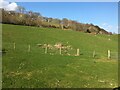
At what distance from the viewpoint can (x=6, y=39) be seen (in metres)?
78.9

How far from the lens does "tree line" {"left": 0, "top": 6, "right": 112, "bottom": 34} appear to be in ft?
450

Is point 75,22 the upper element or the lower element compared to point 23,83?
upper

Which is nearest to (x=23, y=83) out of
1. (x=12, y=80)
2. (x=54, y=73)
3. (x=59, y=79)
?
(x=12, y=80)

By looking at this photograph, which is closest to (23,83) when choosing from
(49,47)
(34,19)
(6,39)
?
(49,47)

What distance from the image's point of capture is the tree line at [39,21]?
137125 millimetres

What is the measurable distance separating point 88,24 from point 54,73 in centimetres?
15581

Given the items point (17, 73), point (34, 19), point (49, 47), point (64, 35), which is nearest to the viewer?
point (17, 73)

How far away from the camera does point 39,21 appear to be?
157250mm

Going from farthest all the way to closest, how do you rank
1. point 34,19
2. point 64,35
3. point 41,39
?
point 34,19, point 64,35, point 41,39

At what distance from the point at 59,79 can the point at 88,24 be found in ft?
521

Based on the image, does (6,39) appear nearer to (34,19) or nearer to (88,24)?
(34,19)

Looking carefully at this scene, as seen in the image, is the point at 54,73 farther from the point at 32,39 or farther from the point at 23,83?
the point at 32,39

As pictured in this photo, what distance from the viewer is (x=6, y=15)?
13625 cm

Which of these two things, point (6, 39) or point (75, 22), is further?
point (75, 22)
